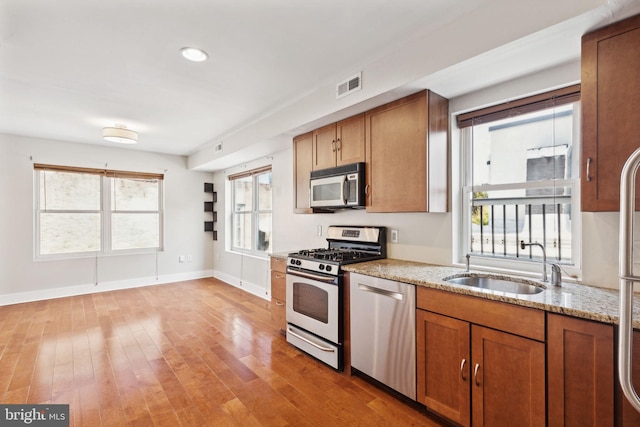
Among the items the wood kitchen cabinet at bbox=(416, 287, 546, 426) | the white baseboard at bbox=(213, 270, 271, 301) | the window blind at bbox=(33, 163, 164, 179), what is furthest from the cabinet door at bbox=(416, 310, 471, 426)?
the window blind at bbox=(33, 163, 164, 179)

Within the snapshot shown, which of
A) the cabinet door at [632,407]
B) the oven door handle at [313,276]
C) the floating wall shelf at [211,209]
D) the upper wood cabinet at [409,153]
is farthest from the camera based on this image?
the floating wall shelf at [211,209]

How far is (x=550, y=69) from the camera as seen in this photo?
2.02 m

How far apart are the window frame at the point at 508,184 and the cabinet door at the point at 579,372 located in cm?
74

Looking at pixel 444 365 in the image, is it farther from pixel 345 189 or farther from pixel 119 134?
pixel 119 134

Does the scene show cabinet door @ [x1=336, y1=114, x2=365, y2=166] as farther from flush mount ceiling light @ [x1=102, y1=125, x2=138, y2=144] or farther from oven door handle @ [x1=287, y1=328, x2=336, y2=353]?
flush mount ceiling light @ [x1=102, y1=125, x2=138, y2=144]

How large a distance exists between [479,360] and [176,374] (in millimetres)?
2313

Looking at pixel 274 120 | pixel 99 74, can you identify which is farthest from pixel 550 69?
pixel 99 74

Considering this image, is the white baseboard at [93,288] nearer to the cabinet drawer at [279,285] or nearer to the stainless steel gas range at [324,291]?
the cabinet drawer at [279,285]

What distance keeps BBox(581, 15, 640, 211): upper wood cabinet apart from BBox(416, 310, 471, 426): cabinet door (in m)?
0.99

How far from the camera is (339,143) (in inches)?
118

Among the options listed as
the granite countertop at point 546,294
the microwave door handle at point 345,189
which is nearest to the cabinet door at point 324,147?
the microwave door handle at point 345,189

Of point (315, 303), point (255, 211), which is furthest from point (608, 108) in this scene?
point (255, 211)

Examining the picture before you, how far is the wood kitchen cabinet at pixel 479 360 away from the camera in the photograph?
5.03ft

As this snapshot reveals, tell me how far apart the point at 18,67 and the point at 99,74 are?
1.89 ft
